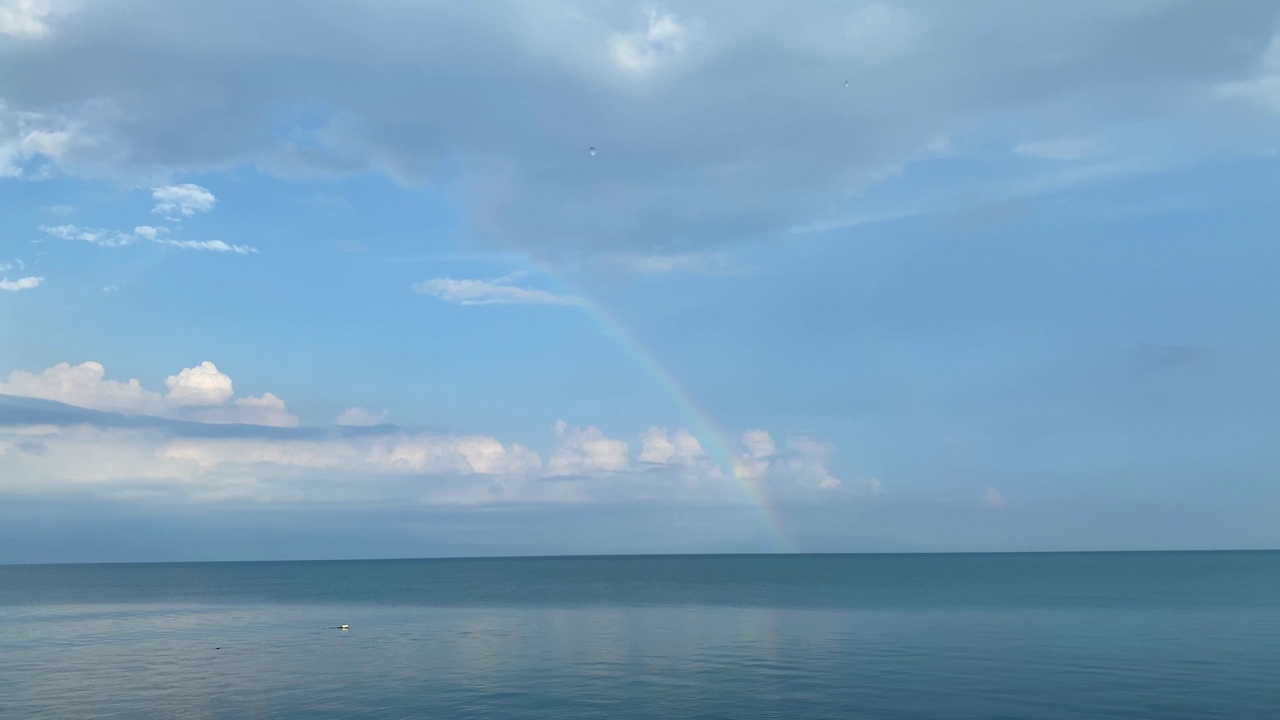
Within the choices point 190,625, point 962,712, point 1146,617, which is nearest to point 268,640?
point 190,625

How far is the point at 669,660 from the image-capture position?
68.6 metres

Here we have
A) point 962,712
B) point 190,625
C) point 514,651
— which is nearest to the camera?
point 962,712

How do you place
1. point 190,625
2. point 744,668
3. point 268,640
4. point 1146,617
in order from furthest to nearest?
point 190,625 → point 1146,617 → point 268,640 → point 744,668

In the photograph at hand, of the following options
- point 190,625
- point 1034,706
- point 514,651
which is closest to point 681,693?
point 1034,706

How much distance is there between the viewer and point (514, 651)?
249 feet

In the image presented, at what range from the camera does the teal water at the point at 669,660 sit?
171ft

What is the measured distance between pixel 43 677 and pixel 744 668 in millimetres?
49803

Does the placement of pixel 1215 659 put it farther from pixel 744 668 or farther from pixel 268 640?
pixel 268 640

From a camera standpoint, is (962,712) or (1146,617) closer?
(962,712)

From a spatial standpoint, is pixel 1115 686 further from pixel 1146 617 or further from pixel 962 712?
pixel 1146 617

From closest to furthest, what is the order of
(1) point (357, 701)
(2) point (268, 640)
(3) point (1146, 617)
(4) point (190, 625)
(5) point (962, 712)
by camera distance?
(5) point (962, 712), (1) point (357, 701), (2) point (268, 640), (3) point (1146, 617), (4) point (190, 625)

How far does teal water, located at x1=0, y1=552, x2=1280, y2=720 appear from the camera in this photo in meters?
52.0

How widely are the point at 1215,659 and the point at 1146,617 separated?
34.3 meters

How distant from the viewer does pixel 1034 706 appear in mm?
50031
